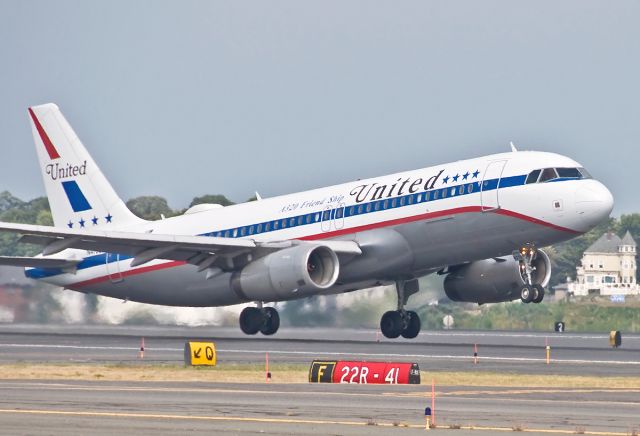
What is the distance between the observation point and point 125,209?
59.2m

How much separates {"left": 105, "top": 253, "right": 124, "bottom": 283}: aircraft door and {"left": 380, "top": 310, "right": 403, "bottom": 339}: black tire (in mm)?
10826

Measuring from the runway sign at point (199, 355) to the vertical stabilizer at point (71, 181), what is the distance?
1767 cm

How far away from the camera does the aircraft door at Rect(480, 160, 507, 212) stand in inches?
1825

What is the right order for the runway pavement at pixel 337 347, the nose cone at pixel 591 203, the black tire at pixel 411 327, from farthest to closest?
the black tire at pixel 411 327 → the nose cone at pixel 591 203 → the runway pavement at pixel 337 347

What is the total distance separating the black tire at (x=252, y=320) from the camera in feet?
170

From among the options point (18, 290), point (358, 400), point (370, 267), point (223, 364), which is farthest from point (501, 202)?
point (18, 290)

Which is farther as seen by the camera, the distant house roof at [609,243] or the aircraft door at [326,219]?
the distant house roof at [609,243]

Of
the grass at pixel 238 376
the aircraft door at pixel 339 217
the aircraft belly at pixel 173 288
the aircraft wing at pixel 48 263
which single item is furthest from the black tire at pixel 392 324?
the aircraft wing at pixel 48 263

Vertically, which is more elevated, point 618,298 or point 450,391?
point 618,298

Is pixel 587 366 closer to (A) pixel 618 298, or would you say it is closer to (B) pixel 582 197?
(B) pixel 582 197

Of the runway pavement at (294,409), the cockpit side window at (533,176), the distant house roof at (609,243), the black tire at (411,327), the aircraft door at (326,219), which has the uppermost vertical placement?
the distant house roof at (609,243)

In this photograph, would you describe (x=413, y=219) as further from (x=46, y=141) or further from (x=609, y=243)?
(x=609, y=243)

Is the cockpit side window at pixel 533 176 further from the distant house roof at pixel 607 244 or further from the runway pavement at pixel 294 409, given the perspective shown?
the distant house roof at pixel 607 244

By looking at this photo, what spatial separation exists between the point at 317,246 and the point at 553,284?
121 meters
